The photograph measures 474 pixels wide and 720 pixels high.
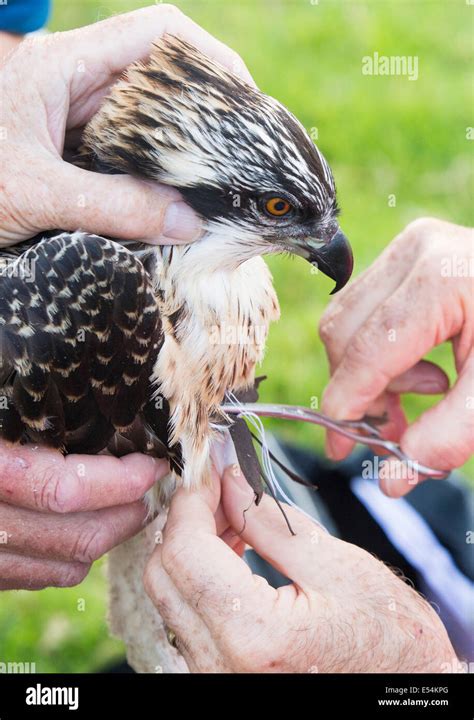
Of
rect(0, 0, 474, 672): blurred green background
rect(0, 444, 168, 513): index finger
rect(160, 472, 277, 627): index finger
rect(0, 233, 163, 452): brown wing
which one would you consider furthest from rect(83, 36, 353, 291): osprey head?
rect(0, 0, 474, 672): blurred green background

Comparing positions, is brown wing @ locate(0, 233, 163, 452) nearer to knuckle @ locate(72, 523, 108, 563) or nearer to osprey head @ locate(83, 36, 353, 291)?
osprey head @ locate(83, 36, 353, 291)

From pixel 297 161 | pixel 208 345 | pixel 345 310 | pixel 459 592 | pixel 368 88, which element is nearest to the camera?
pixel 297 161

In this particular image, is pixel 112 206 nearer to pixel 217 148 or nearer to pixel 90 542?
pixel 217 148

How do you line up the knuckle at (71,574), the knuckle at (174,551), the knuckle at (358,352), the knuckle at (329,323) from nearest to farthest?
the knuckle at (174,551)
the knuckle at (71,574)
the knuckle at (358,352)
the knuckle at (329,323)

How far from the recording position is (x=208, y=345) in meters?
2.55

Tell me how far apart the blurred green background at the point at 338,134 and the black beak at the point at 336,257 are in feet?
8.64

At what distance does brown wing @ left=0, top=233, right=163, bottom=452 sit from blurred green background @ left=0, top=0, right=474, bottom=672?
7.76ft

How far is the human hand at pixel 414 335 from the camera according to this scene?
124 inches

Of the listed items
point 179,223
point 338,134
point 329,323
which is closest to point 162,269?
point 179,223

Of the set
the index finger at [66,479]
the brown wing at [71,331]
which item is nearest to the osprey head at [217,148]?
the brown wing at [71,331]

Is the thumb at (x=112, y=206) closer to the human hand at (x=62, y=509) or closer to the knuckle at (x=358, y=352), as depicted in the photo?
the human hand at (x=62, y=509)
